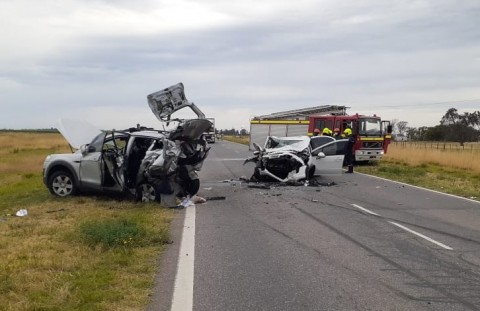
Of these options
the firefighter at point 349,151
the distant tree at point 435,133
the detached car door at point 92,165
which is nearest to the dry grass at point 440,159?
the firefighter at point 349,151

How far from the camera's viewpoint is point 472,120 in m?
85.9

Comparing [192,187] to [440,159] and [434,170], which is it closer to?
→ [434,170]

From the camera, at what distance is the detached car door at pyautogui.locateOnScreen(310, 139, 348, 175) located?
693 inches

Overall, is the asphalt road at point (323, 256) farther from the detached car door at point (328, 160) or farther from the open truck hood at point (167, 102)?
the detached car door at point (328, 160)

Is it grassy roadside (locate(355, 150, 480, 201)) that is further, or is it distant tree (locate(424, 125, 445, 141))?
distant tree (locate(424, 125, 445, 141))

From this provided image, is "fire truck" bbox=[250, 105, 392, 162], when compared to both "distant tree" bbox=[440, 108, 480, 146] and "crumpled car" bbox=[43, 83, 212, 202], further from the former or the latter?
"distant tree" bbox=[440, 108, 480, 146]

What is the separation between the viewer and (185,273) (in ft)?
19.7

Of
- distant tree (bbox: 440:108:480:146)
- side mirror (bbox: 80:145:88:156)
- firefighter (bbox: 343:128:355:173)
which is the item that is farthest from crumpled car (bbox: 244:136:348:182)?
distant tree (bbox: 440:108:480:146)

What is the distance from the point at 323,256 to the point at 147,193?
5.73 m

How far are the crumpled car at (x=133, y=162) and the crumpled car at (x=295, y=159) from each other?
4397 millimetres

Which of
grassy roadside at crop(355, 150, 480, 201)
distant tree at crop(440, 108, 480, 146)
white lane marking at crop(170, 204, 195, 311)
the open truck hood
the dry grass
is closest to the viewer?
white lane marking at crop(170, 204, 195, 311)

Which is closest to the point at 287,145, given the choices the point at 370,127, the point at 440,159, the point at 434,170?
the point at 370,127

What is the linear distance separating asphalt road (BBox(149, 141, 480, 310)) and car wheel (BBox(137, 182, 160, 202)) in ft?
2.87

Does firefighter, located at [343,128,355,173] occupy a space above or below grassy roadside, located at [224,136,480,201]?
above
